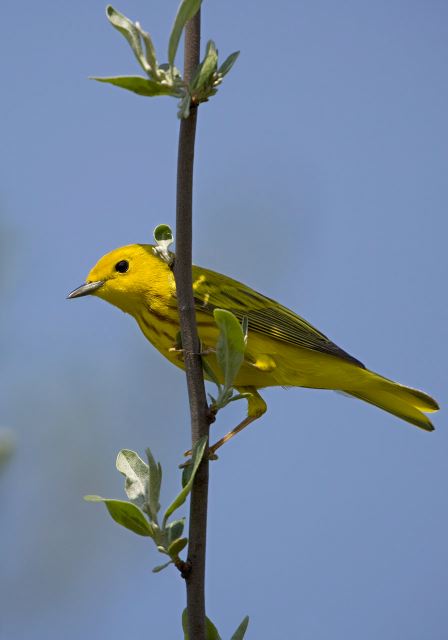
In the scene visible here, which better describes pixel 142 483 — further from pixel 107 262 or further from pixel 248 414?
pixel 107 262

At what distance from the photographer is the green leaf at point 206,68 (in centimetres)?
170

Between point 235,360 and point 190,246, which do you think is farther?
point 235,360

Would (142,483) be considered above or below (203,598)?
above

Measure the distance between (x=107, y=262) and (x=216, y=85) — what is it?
8.44 ft

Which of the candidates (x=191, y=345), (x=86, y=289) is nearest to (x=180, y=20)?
(x=191, y=345)

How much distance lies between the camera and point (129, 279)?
13.4ft

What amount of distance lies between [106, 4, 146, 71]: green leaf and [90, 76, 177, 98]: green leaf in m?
0.04

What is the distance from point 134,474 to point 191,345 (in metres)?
0.32

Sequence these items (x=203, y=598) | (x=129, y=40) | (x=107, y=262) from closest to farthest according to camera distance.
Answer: (x=129, y=40) → (x=203, y=598) → (x=107, y=262)

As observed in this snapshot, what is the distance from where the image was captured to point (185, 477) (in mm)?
1976

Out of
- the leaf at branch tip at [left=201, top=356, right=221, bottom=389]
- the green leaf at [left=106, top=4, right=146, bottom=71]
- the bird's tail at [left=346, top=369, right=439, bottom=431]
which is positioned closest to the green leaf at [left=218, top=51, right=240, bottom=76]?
the green leaf at [left=106, top=4, right=146, bottom=71]

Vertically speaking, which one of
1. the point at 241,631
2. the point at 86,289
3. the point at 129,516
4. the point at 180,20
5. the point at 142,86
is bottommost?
the point at 241,631

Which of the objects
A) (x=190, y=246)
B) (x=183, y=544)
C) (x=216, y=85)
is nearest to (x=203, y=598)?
(x=183, y=544)

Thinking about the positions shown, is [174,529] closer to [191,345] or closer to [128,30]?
[191,345]
